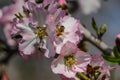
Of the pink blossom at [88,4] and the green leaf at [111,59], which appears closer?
the green leaf at [111,59]

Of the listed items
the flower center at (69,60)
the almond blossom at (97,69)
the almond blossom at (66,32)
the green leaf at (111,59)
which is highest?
the almond blossom at (66,32)

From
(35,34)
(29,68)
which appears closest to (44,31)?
(35,34)

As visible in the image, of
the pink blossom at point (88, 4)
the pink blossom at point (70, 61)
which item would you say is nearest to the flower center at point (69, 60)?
the pink blossom at point (70, 61)

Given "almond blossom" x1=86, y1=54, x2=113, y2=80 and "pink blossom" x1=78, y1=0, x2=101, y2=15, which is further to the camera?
"pink blossom" x1=78, y1=0, x2=101, y2=15

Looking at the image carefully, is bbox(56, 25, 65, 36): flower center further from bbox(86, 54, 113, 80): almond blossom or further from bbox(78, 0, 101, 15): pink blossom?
bbox(78, 0, 101, 15): pink blossom

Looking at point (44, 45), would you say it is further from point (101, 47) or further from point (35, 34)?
point (101, 47)

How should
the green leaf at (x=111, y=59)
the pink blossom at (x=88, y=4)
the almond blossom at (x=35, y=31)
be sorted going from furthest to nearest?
1. the pink blossom at (x=88, y=4)
2. the green leaf at (x=111, y=59)
3. the almond blossom at (x=35, y=31)

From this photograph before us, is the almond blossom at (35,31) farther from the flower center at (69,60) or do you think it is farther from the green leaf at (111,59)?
the green leaf at (111,59)

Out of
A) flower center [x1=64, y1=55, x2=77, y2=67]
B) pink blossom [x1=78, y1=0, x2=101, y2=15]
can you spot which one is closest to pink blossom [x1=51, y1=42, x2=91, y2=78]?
flower center [x1=64, y1=55, x2=77, y2=67]

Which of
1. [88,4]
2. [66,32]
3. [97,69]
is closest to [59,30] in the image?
[66,32]
